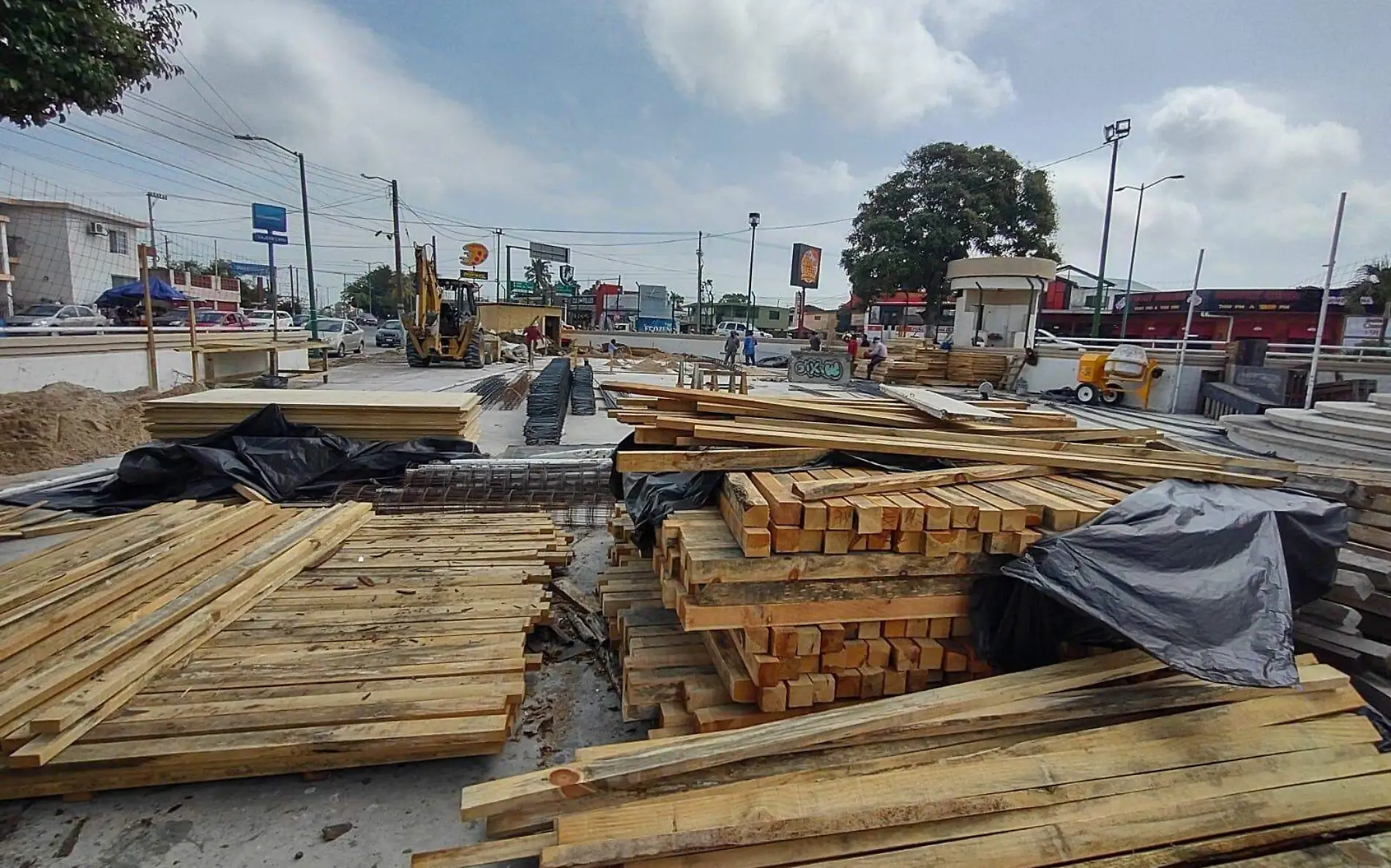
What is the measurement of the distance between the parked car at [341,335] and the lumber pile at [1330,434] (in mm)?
29135

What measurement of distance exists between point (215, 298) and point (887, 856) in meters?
63.5

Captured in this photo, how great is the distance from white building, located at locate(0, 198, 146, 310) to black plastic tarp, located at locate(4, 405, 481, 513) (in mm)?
39212

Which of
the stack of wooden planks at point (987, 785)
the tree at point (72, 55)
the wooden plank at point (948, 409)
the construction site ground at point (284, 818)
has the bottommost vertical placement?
the construction site ground at point (284, 818)

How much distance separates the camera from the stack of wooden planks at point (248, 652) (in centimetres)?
273

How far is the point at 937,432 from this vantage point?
4.12 meters

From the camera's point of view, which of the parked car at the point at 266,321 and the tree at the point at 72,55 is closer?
the tree at the point at 72,55

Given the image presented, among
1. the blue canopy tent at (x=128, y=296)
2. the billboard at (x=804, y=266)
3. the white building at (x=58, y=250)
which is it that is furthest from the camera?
the billboard at (x=804, y=266)

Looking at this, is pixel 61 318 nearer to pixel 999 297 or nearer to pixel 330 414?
pixel 330 414

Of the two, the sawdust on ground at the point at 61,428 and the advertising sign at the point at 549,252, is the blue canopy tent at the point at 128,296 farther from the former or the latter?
the advertising sign at the point at 549,252

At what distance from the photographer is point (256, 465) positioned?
22.7 ft

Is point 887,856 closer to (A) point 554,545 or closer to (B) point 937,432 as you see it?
(B) point 937,432

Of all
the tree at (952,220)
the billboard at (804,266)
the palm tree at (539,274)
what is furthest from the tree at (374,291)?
the tree at (952,220)

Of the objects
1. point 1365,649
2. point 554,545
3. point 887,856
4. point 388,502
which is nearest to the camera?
point 887,856

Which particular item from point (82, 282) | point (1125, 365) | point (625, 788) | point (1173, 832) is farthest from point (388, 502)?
point (82, 282)
